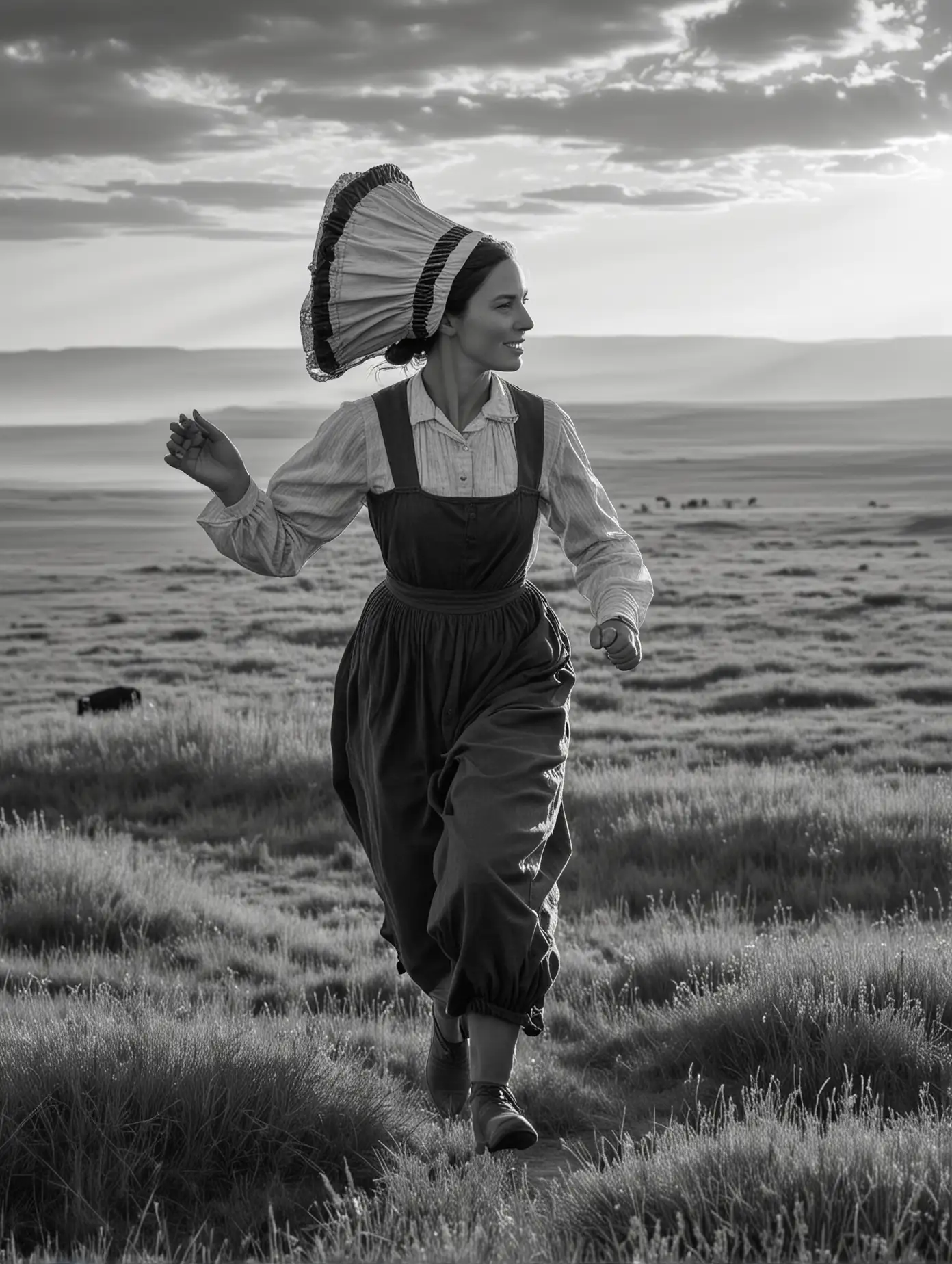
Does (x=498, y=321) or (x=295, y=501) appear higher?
(x=498, y=321)

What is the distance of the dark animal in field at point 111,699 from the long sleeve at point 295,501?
9.31 metres

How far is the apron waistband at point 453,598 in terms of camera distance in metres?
4.11

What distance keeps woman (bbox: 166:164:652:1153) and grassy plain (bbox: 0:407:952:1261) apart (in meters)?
0.51

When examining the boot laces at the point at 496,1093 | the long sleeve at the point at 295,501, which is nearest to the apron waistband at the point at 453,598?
the long sleeve at the point at 295,501

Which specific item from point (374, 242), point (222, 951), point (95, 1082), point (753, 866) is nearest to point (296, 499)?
point (374, 242)

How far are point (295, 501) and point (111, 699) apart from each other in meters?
9.47

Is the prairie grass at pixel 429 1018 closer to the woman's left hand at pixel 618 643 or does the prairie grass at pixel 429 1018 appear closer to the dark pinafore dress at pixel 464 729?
the dark pinafore dress at pixel 464 729

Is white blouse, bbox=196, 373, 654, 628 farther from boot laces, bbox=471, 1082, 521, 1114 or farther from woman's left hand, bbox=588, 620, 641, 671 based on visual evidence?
boot laces, bbox=471, 1082, 521, 1114

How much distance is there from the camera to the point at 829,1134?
3260 mm

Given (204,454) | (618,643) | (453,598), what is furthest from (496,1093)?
(204,454)

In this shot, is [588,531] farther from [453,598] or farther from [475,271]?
[475,271]

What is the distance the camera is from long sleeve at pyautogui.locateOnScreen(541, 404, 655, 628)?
422 cm

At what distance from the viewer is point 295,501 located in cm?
415

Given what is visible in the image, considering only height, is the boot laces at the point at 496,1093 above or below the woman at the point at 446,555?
below
